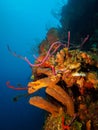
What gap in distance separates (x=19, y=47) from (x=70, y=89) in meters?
79.3

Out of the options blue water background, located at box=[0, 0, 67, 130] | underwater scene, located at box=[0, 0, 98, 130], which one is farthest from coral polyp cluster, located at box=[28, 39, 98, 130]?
blue water background, located at box=[0, 0, 67, 130]

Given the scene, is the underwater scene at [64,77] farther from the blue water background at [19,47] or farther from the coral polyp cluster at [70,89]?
the blue water background at [19,47]

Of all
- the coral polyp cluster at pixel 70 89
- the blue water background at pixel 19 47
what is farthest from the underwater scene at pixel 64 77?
the blue water background at pixel 19 47

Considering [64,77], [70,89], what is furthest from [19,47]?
[64,77]

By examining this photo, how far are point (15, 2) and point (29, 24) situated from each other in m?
15.5

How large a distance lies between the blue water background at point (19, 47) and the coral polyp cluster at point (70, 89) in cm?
974

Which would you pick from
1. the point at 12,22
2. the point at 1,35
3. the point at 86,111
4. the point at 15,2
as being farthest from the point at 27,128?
the point at 15,2

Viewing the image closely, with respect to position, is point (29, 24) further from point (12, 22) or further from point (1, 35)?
point (1, 35)

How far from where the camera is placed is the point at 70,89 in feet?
14.8

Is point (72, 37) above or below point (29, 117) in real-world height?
below

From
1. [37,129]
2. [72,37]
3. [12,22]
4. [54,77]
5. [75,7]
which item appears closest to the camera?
[54,77]

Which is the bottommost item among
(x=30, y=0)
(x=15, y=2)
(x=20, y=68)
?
(x=20, y=68)

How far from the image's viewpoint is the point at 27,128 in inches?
742

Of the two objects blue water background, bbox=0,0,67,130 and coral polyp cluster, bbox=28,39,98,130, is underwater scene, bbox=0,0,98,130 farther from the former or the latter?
blue water background, bbox=0,0,67,130
